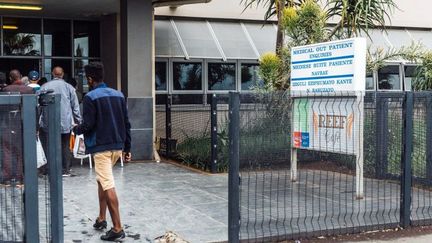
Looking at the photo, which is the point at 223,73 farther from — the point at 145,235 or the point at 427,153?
the point at 145,235

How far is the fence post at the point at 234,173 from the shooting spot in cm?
604

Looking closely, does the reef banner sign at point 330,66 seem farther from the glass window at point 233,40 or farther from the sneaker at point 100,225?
the glass window at point 233,40

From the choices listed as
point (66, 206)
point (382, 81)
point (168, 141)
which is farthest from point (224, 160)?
point (382, 81)

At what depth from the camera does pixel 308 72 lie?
9039 millimetres

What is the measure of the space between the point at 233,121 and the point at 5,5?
347 inches

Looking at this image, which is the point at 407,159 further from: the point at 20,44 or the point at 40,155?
the point at 20,44

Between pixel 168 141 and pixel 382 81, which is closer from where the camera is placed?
pixel 168 141

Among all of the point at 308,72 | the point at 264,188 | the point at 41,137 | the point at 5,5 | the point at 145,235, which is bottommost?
the point at 145,235

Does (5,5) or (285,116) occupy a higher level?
(5,5)

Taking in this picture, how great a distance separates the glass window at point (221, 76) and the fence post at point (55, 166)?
35.9 ft

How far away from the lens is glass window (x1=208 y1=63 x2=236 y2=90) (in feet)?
53.0

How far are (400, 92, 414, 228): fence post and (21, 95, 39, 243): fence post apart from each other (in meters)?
4.51

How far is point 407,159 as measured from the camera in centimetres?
722

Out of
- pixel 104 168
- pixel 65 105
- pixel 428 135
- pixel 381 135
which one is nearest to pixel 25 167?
pixel 104 168
